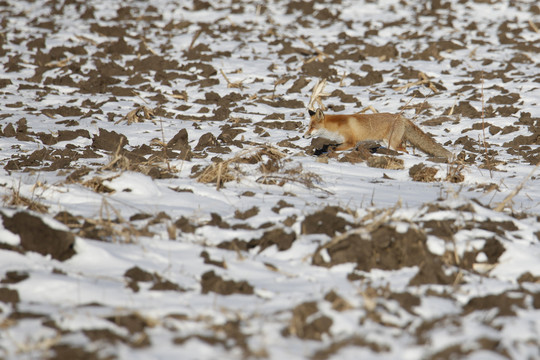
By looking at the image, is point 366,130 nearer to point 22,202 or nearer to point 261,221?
point 261,221

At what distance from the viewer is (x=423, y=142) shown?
924 cm

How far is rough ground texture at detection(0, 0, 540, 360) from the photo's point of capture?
3359 millimetres

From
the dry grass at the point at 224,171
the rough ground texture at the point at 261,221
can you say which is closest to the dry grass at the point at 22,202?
the rough ground texture at the point at 261,221

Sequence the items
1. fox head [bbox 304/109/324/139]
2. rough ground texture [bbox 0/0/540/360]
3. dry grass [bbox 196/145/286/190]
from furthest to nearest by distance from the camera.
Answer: fox head [bbox 304/109/324/139] → dry grass [bbox 196/145/286/190] → rough ground texture [bbox 0/0/540/360]

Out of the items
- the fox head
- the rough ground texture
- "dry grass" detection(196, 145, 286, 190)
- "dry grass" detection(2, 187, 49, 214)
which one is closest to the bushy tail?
the rough ground texture

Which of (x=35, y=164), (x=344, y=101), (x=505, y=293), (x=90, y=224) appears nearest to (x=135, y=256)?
(x=90, y=224)

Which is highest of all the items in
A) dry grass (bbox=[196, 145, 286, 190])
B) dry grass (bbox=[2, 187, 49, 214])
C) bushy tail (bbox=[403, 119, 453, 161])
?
dry grass (bbox=[2, 187, 49, 214])

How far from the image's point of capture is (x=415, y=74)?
13719 mm

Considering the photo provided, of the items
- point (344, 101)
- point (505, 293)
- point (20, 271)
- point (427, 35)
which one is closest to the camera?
point (505, 293)

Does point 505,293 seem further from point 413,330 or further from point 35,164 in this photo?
point 35,164

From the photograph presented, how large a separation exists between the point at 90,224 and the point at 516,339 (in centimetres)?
359

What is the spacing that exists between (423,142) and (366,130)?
3.29ft

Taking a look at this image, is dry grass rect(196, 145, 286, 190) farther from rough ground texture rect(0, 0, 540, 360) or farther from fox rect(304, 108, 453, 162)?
fox rect(304, 108, 453, 162)

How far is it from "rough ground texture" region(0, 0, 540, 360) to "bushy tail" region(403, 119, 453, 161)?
227 millimetres
